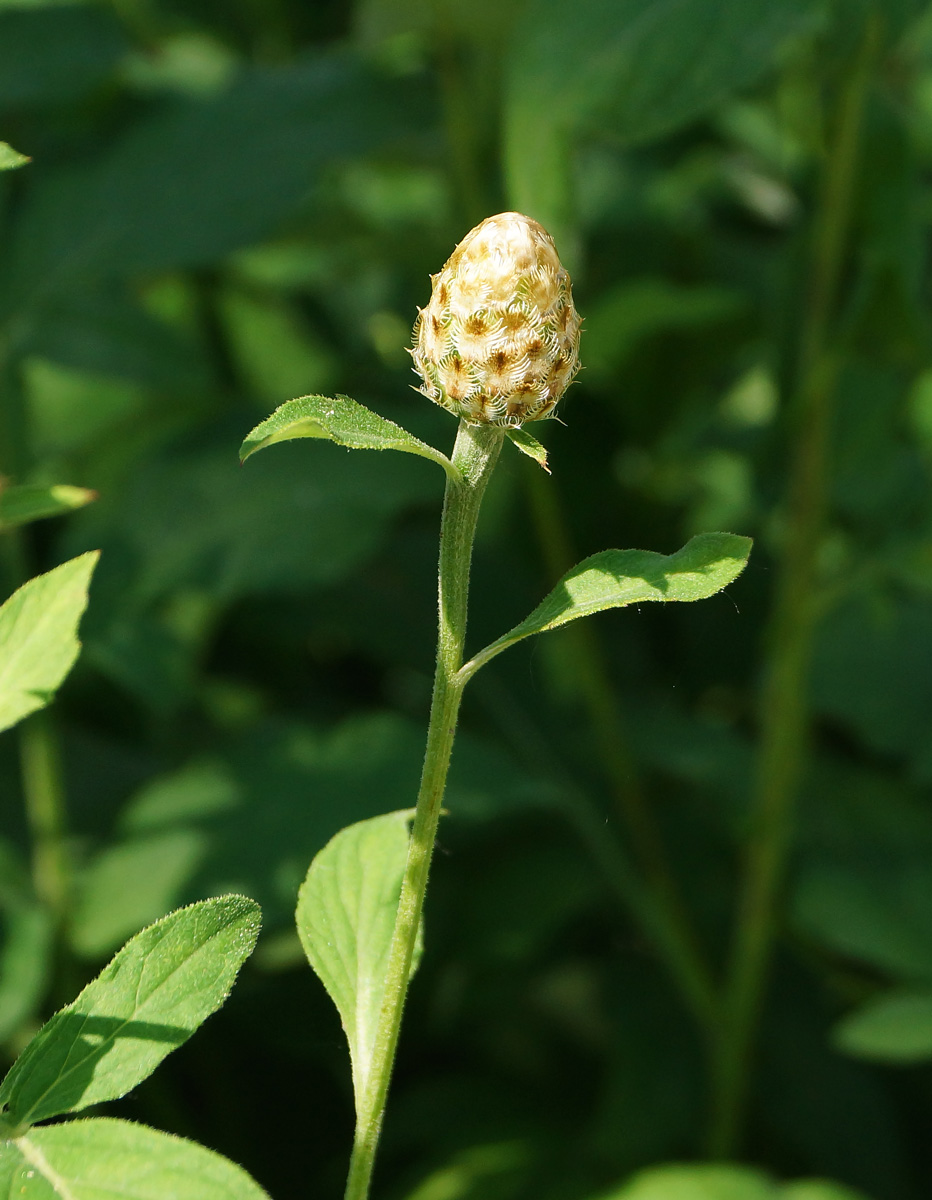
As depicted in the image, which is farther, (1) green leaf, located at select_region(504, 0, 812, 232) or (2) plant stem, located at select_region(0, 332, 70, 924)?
(2) plant stem, located at select_region(0, 332, 70, 924)

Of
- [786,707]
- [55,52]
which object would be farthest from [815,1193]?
[55,52]

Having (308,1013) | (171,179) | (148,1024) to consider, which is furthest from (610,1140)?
(171,179)

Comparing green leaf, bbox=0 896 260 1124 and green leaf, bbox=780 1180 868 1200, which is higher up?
green leaf, bbox=0 896 260 1124

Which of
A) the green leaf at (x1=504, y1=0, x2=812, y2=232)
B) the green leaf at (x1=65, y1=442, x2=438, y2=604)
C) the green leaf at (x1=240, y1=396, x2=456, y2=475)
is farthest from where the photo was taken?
the green leaf at (x1=65, y1=442, x2=438, y2=604)

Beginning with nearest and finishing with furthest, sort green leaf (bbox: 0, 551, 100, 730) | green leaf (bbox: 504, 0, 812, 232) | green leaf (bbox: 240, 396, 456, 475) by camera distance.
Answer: green leaf (bbox: 240, 396, 456, 475)
green leaf (bbox: 0, 551, 100, 730)
green leaf (bbox: 504, 0, 812, 232)

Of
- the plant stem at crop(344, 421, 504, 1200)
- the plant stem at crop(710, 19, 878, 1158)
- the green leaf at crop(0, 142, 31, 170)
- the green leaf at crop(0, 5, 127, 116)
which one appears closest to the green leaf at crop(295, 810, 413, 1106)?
the plant stem at crop(344, 421, 504, 1200)

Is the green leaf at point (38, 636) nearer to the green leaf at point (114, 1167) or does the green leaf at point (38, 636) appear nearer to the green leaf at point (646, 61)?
the green leaf at point (114, 1167)

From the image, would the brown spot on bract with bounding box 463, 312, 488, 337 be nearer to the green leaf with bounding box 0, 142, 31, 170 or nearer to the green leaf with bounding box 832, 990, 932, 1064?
the green leaf with bounding box 0, 142, 31, 170
